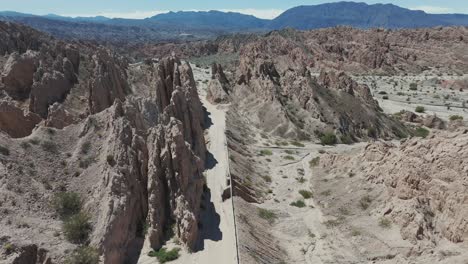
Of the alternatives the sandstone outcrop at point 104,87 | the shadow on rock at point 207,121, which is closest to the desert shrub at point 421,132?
the shadow on rock at point 207,121

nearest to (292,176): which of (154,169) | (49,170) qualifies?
(154,169)

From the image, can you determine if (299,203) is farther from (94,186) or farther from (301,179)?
(94,186)

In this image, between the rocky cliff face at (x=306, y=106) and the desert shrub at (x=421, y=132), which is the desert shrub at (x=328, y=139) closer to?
the rocky cliff face at (x=306, y=106)

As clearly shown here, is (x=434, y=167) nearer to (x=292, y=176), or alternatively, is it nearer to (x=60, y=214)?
(x=292, y=176)

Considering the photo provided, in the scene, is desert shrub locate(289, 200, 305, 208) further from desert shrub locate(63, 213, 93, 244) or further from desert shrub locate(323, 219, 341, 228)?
desert shrub locate(63, 213, 93, 244)

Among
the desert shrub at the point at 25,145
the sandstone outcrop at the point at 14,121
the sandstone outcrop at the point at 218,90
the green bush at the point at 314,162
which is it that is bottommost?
the green bush at the point at 314,162

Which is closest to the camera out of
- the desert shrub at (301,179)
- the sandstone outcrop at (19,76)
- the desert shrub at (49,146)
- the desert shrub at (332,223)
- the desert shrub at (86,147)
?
the desert shrub at (49,146)
